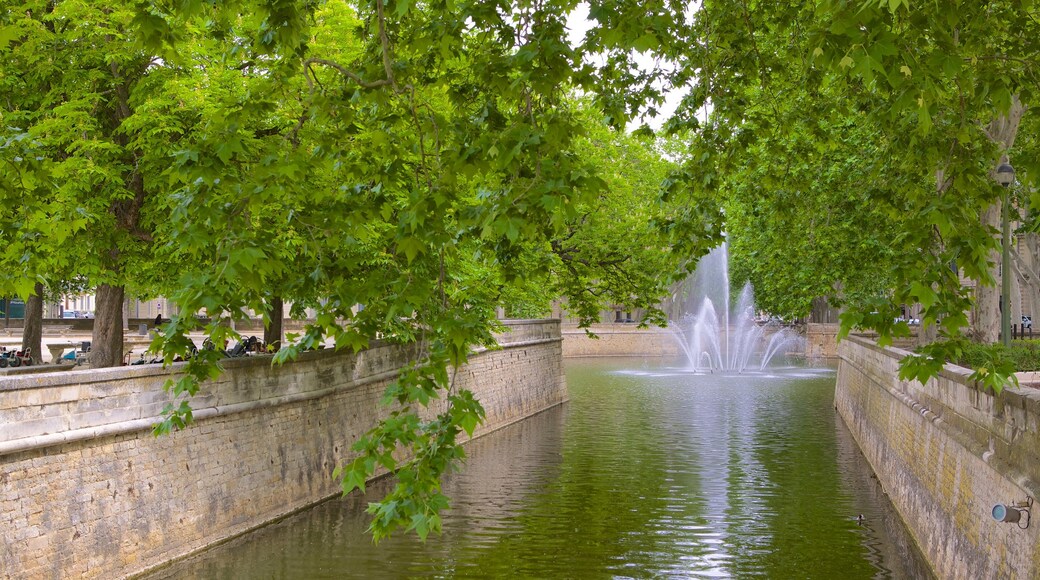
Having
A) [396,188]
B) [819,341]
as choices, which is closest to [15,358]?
[396,188]

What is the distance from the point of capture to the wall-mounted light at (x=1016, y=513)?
9.12 meters

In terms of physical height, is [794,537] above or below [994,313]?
below

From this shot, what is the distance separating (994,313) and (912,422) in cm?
1069

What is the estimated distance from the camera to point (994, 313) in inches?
1034

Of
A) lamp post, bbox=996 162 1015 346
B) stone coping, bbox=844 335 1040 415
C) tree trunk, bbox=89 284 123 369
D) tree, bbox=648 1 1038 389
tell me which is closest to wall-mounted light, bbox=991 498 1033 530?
stone coping, bbox=844 335 1040 415

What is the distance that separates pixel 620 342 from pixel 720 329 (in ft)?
21.5

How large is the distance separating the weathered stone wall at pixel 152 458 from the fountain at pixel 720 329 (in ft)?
126

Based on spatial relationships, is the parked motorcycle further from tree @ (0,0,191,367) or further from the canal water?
the canal water

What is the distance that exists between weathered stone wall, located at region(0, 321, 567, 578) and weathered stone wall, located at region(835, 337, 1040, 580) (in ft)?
29.4

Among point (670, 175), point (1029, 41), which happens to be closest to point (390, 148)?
point (670, 175)

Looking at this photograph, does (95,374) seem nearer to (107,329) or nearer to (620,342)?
(107,329)

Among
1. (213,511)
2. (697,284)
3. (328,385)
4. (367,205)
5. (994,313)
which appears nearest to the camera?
(367,205)

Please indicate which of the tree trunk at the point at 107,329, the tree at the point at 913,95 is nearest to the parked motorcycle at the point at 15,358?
the tree trunk at the point at 107,329

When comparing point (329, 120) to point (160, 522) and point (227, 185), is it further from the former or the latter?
point (160, 522)
